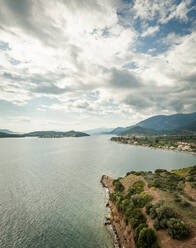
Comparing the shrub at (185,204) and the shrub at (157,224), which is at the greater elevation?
the shrub at (185,204)

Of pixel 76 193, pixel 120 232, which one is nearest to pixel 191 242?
pixel 120 232

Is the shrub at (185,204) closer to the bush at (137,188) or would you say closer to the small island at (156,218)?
the small island at (156,218)

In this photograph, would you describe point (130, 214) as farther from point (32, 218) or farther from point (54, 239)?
point (32, 218)

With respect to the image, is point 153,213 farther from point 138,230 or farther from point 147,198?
point 147,198

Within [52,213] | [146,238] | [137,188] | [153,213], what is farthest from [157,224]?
[52,213]

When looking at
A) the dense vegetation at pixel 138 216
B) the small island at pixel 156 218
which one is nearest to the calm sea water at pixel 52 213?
the small island at pixel 156 218

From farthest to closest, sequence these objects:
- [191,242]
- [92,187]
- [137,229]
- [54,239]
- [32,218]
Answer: [92,187] < [32,218] < [54,239] < [137,229] < [191,242]

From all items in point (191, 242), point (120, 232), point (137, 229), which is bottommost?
point (120, 232)

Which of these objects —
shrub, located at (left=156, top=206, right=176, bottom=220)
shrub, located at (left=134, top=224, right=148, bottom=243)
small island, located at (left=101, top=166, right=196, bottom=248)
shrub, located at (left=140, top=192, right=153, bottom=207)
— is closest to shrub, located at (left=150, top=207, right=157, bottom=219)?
small island, located at (left=101, top=166, right=196, bottom=248)
